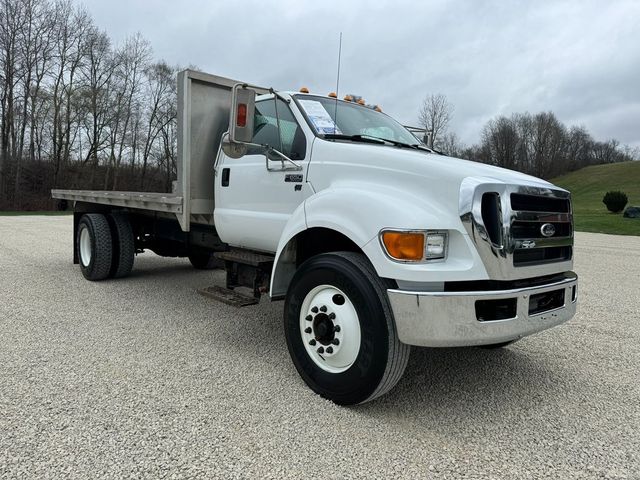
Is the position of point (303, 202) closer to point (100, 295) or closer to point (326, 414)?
point (326, 414)

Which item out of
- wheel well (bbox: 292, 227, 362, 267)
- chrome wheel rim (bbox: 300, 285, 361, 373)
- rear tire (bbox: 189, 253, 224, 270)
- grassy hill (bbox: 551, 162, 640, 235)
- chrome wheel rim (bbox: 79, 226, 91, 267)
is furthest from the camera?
grassy hill (bbox: 551, 162, 640, 235)

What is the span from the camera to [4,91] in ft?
108

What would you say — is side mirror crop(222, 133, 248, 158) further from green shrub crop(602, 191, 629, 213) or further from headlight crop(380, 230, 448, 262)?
green shrub crop(602, 191, 629, 213)

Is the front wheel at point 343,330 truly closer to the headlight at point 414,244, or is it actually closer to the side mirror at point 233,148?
the headlight at point 414,244

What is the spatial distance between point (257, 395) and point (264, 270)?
1.30 metres

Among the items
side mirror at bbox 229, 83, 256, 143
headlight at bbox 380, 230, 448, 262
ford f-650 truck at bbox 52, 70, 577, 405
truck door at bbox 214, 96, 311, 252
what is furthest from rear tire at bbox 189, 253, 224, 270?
headlight at bbox 380, 230, 448, 262

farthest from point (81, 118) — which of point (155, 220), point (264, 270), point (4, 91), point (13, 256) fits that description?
point (264, 270)

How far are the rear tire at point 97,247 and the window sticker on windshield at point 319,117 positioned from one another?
4.11m

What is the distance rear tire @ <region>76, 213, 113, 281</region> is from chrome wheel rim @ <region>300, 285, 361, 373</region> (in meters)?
4.50

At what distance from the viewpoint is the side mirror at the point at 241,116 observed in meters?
3.53

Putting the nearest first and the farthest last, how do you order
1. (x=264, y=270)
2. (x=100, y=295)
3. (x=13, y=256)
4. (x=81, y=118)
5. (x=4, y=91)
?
(x=264, y=270) → (x=100, y=295) → (x=13, y=256) → (x=4, y=91) → (x=81, y=118)

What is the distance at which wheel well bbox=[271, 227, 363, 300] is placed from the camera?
139 inches

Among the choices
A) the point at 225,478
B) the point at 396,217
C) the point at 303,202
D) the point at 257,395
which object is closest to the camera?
the point at 225,478

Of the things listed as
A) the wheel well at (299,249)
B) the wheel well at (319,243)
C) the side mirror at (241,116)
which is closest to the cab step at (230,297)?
the wheel well at (299,249)
